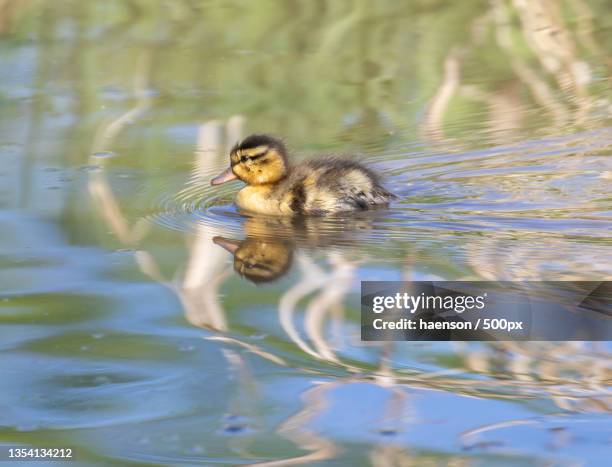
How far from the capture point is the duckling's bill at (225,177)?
580cm

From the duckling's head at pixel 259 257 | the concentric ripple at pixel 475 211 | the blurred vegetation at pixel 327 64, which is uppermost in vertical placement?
the blurred vegetation at pixel 327 64

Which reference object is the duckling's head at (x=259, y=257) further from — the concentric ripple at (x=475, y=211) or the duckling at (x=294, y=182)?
the duckling at (x=294, y=182)

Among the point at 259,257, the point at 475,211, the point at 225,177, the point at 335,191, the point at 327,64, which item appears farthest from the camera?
the point at 327,64

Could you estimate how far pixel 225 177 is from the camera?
19.1 feet

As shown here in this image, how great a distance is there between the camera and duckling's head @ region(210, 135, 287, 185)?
5758 millimetres

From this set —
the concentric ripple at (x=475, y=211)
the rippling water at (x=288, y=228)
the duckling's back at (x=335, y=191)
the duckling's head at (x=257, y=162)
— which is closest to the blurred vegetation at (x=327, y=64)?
the rippling water at (x=288, y=228)

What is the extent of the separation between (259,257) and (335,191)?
78 cm

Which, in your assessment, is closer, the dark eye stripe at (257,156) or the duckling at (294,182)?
the duckling at (294,182)

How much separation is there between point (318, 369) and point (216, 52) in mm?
5318

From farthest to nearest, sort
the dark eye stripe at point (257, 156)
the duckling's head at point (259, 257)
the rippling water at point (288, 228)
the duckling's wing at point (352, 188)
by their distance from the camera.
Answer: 1. the dark eye stripe at point (257, 156)
2. the duckling's wing at point (352, 188)
3. the duckling's head at point (259, 257)
4. the rippling water at point (288, 228)

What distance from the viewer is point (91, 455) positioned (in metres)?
3.15

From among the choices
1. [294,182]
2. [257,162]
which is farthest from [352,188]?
[257,162]

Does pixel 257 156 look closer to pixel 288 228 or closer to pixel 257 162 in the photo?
pixel 257 162

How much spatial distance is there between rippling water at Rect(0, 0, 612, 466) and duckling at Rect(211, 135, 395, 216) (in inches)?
4.9
